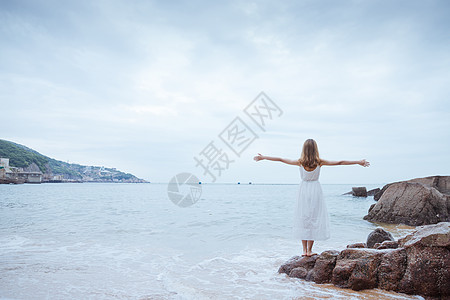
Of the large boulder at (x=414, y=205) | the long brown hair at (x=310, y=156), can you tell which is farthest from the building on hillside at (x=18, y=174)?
the long brown hair at (x=310, y=156)

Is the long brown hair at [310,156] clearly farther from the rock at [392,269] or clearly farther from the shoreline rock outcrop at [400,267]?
the rock at [392,269]

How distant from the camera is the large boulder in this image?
12.3 metres

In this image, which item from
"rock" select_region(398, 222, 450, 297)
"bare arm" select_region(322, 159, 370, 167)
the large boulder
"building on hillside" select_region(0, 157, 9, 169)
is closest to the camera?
"rock" select_region(398, 222, 450, 297)

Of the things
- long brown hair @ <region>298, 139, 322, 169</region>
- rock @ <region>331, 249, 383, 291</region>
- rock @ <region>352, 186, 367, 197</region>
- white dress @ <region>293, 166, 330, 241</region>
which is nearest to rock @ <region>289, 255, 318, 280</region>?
white dress @ <region>293, 166, 330, 241</region>

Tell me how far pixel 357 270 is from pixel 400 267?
0.61 meters

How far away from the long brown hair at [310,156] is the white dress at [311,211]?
12 cm

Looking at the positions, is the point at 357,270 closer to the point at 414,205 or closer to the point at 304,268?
the point at 304,268

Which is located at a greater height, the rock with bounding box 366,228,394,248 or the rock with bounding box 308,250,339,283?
the rock with bounding box 366,228,394,248

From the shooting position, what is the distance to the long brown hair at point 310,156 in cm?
521

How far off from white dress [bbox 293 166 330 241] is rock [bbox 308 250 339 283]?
0.32m

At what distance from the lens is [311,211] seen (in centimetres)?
532

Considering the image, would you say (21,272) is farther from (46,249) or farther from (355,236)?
(355,236)

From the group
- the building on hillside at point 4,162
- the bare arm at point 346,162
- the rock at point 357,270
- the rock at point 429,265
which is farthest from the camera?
the building on hillside at point 4,162

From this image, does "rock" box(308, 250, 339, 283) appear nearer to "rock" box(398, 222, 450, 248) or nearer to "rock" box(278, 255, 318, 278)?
"rock" box(278, 255, 318, 278)
